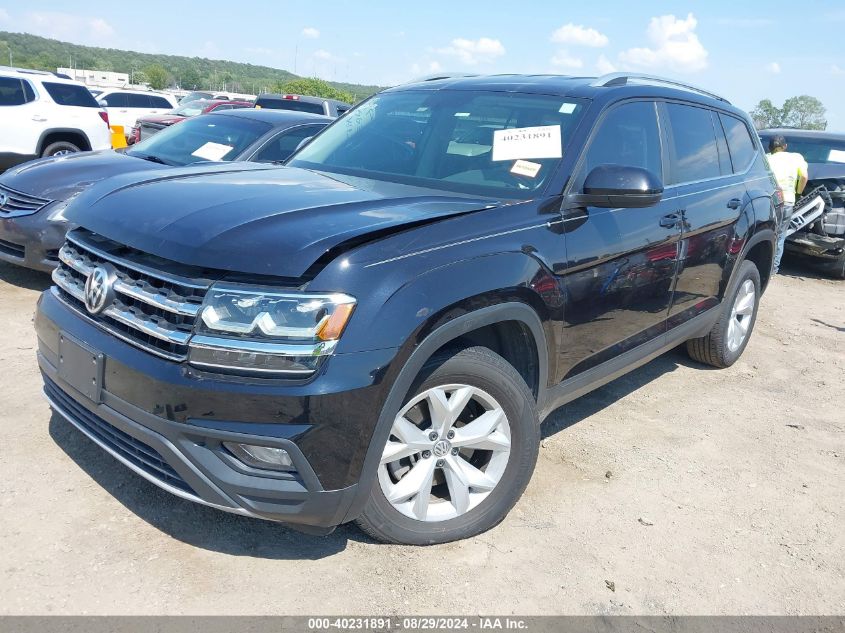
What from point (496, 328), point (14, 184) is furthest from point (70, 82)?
point (496, 328)

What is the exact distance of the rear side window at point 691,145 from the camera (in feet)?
14.1

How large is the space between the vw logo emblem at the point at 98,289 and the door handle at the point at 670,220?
2.71 meters

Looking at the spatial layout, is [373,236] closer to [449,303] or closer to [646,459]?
[449,303]

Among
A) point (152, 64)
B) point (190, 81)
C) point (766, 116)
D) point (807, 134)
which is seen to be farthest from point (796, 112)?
point (152, 64)

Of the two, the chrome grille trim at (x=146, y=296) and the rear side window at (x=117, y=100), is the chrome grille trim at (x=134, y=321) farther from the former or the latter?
the rear side window at (x=117, y=100)

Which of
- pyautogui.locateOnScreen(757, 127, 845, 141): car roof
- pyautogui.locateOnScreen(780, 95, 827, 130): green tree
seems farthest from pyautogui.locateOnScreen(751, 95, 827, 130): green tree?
pyautogui.locateOnScreen(757, 127, 845, 141): car roof

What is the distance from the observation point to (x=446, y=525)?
2975mm

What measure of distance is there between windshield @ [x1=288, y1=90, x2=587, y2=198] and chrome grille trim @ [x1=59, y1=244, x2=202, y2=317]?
1336mm

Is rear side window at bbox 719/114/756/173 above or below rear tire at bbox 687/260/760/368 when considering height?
above

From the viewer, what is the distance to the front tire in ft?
9.11

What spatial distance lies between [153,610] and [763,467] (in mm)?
3197

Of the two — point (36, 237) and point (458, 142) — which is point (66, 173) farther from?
point (458, 142)

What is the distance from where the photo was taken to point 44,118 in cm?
1161

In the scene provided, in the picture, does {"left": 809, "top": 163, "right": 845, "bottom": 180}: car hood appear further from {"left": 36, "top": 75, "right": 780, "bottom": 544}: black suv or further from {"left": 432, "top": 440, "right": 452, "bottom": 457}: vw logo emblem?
{"left": 432, "top": 440, "right": 452, "bottom": 457}: vw logo emblem
